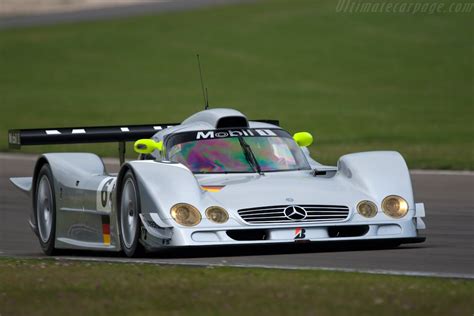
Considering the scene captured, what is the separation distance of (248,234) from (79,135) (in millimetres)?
3459

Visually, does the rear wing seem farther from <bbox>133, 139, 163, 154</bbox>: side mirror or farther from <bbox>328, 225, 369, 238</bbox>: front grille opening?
<bbox>328, 225, 369, 238</bbox>: front grille opening

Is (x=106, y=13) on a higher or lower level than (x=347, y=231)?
higher

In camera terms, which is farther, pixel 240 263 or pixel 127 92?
pixel 127 92

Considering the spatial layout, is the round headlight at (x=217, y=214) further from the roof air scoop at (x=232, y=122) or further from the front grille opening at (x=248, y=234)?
the roof air scoop at (x=232, y=122)

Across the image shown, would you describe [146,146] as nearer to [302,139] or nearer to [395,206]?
[302,139]

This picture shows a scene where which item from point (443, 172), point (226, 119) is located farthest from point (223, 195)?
point (443, 172)

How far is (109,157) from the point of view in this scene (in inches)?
877

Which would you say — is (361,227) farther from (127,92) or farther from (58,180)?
(127,92)

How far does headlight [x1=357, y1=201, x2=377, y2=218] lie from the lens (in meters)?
10.1

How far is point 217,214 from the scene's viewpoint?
980 cm

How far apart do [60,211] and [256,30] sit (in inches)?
1315

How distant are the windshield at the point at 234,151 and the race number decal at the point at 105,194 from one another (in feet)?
1.95

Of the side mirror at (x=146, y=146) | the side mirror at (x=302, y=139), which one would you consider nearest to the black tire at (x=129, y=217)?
the side mirror at (x=146, y=146)

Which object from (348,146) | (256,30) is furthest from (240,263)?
(256,30)
